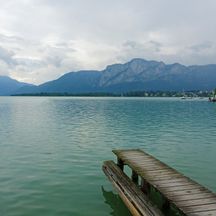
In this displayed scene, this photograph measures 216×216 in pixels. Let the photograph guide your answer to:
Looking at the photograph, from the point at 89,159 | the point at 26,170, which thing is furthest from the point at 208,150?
the point at 26,170

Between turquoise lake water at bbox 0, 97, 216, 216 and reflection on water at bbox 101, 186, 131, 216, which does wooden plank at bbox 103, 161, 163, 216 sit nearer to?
reflection on water at bbox 101, 186, 131, 216

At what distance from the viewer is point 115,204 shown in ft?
54.0

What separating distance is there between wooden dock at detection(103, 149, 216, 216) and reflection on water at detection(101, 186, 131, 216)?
1171mm

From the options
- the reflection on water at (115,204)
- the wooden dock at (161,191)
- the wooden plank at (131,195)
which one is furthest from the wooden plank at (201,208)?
the reflection on water at (115,204)

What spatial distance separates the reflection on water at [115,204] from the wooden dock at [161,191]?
117 cm

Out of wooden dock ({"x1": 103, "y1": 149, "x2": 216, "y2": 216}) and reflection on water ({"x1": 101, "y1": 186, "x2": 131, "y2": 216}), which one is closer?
wooden dock ({"x1": 103, "y1": 149, "x2": 216, "y2": 216})

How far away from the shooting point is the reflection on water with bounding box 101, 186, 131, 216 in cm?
1545

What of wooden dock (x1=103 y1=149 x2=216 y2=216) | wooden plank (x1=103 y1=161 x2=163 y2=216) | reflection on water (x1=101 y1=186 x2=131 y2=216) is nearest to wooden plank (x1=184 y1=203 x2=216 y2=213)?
wooden dock (x1=103 y1=149 x2=216 y2=216)

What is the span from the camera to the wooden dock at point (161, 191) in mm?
11078

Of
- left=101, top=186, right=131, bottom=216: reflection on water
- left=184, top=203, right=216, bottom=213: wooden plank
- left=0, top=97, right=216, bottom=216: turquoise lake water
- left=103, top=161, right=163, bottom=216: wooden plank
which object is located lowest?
left=101, top=186, right=131, bottom=216: reflection on water

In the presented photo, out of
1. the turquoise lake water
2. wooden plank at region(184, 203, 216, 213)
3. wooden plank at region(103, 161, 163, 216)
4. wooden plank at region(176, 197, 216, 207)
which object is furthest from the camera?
the turquoise lake water

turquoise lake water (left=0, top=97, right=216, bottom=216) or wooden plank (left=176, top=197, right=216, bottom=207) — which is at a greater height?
wooden plank (left=176, top=197, right=216, bottom=207)

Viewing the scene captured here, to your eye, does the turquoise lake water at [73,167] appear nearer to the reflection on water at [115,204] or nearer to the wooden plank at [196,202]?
the reflection on water at [115,204]

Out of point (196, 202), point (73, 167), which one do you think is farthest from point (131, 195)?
point (73, 167)
